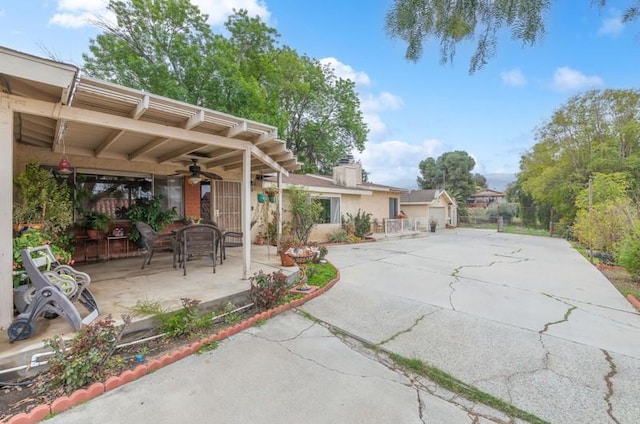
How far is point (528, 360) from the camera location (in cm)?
319

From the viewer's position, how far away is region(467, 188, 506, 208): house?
40.8 meters

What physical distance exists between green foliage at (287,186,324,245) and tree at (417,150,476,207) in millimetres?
26036

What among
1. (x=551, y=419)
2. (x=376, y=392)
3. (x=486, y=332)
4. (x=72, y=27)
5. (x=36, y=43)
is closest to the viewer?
(x=551, y=419)

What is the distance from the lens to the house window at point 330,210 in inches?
533

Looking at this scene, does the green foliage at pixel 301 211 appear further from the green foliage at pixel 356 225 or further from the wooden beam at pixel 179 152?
the wooden beam at pixel 179 152

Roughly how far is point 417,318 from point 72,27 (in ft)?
59.3

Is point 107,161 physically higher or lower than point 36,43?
lower

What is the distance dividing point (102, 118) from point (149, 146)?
2.23 meters

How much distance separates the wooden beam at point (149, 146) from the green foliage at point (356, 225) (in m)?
9.44

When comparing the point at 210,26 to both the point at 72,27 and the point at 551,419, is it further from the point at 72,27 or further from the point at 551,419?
the point at 551,419

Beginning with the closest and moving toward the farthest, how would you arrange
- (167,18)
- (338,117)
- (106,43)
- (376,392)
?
(376,392) → (106,43) → (167,18) → (338,117)

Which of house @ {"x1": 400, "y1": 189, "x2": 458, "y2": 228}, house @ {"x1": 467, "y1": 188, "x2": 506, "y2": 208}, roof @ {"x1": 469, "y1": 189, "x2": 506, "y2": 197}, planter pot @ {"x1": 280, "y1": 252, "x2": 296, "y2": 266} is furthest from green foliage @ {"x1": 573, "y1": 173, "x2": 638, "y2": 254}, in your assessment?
roof @ {"x1": 469, "y1": 189, "x2": 506, "y2": 197}

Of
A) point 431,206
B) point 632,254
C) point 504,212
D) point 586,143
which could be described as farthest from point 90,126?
point 504,212

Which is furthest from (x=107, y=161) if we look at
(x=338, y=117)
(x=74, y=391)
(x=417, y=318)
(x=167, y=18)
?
(x=338, y=117)
